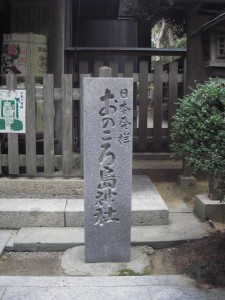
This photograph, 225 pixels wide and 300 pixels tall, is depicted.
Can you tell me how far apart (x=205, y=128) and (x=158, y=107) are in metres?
3.40

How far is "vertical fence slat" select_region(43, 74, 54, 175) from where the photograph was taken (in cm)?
563

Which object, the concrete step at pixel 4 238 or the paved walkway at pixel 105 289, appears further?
the concrete step at pixel 4 238

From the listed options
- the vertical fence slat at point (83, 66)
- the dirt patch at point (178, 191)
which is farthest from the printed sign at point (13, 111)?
the dirt patch at point (178, 191)

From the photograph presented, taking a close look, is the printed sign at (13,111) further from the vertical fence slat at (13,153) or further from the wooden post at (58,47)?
the wooden post at (58,47)

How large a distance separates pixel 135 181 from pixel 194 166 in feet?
8.57

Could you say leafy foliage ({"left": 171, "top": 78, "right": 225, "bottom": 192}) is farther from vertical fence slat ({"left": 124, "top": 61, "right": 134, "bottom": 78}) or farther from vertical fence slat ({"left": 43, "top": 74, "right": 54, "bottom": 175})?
vertical fence slat ({"left": 124, "top": 61, "right": 134, "bottom": 78})

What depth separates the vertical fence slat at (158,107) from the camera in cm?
712

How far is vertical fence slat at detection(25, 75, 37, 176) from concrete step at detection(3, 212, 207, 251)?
3.19 feet

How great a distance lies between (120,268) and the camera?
4.30m

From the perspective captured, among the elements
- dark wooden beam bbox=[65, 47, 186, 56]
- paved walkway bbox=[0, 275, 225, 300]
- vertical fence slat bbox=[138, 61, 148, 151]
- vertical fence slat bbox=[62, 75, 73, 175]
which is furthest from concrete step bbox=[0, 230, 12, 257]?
dark wooden beam bbox=[65, 47, 186, 56]

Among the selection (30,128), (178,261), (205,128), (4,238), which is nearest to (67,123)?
(30,128)

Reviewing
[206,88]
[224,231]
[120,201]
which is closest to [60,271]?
[120,201]

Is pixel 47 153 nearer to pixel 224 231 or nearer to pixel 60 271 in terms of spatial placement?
pixel 60 271

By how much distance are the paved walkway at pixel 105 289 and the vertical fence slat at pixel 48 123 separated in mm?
2059
